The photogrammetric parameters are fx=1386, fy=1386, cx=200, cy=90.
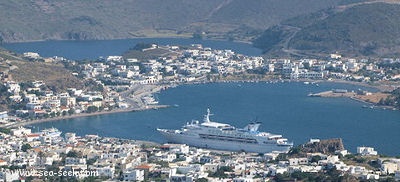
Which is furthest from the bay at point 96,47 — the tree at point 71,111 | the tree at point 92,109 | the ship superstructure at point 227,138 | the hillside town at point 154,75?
the ship superstructure at point 227,138

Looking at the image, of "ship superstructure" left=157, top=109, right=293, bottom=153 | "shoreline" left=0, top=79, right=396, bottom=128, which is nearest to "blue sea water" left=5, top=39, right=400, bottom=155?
"shoreline" left=0, top=79, right=396, bottom=128

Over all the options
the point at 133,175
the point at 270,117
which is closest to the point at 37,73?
the point at 270,117

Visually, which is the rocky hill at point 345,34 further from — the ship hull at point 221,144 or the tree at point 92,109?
the ship hull at point 221,144

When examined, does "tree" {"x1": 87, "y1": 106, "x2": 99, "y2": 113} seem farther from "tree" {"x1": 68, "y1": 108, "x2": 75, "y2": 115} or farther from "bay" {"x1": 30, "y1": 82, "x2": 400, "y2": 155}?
"bay" {"x1": 30, "y1": 82, "x2": 400, "y2": 155}

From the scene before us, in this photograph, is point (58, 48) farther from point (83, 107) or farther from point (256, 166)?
point (256, 166)

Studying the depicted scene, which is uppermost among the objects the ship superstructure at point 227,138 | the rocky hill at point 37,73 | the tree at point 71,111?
the rocky hill at point 37,73

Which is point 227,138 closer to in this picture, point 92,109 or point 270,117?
point 270,117
